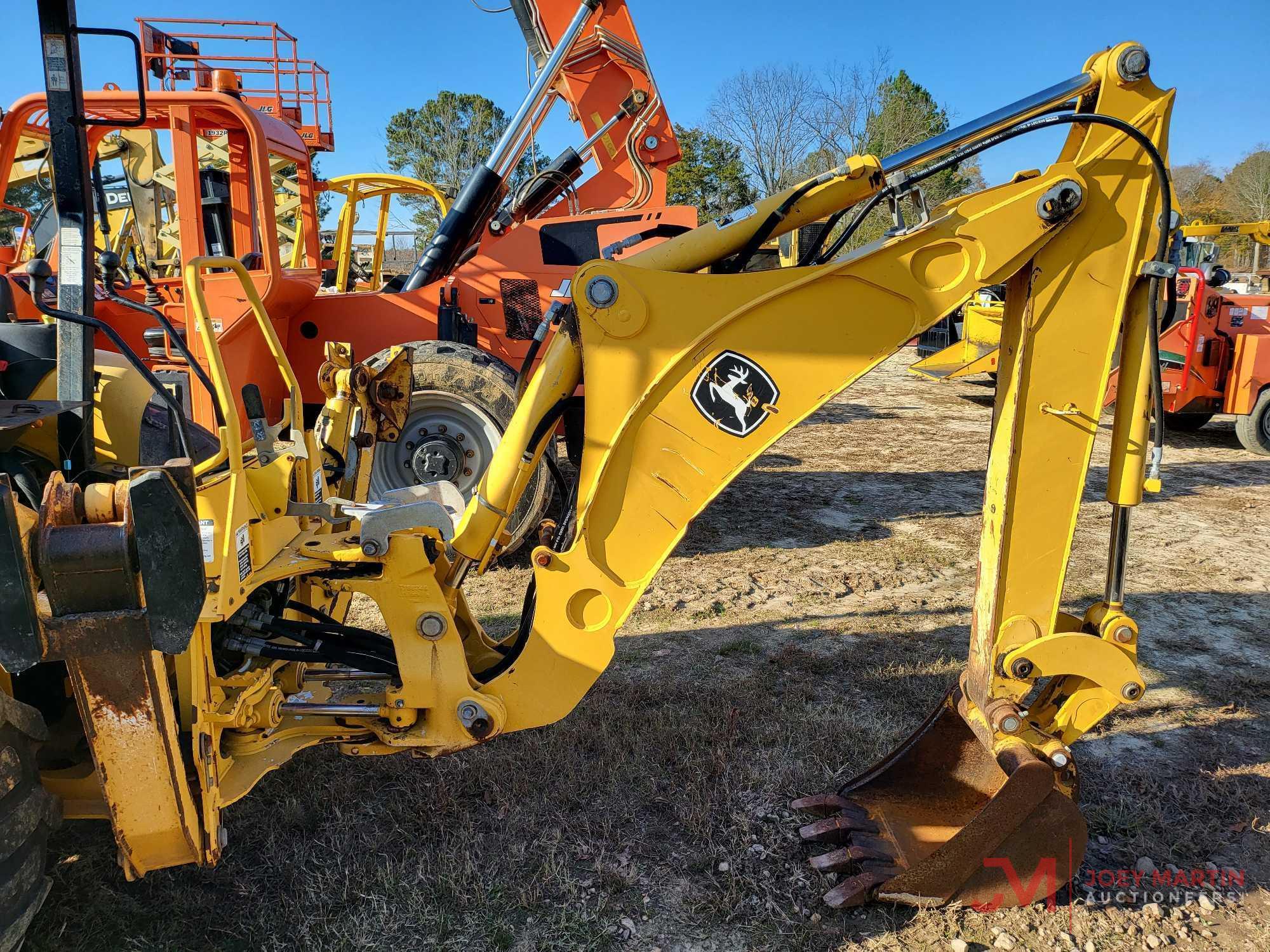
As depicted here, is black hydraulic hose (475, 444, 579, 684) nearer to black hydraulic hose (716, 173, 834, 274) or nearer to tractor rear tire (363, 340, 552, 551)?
black hydraulic hose (716, 173, 834, 274)

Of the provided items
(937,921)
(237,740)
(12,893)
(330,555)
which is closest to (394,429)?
(330,555)

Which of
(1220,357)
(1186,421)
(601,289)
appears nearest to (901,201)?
(601,289)

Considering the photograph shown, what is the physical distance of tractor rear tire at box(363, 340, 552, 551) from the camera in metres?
5.22

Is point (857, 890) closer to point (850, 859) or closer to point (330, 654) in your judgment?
point (850, 859)

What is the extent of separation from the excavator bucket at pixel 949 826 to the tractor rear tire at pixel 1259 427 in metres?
8.14

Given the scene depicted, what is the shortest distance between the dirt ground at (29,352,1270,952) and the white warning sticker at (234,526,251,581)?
3.45ft

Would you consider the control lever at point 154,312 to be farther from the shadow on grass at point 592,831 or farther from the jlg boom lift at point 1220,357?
the jlg boom lift at point 1220,357

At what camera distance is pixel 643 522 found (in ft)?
8.06

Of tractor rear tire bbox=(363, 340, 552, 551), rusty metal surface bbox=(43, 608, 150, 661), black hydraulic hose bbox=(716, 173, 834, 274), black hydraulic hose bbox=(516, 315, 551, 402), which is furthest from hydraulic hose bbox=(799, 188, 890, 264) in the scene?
tractor rear tire bbox=(363, 340, 552, 551)

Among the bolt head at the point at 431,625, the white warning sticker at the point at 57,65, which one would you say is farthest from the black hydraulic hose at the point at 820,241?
the white warning sticker at the point at 57,65

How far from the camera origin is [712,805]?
3.05 metres

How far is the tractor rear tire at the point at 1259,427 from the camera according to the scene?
29.3 ft

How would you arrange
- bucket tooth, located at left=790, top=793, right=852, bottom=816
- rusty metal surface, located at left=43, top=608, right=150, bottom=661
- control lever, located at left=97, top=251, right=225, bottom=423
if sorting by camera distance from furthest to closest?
bucket tooth, located at left=790, top=793, right=852, bottom=816 < control lever, located at left=97, top=251, right=225, bottom=423 < rusty metal surface, located at left=43, top=608, right=150, bottom=661

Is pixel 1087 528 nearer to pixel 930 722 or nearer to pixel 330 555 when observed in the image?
pixel 930 722
